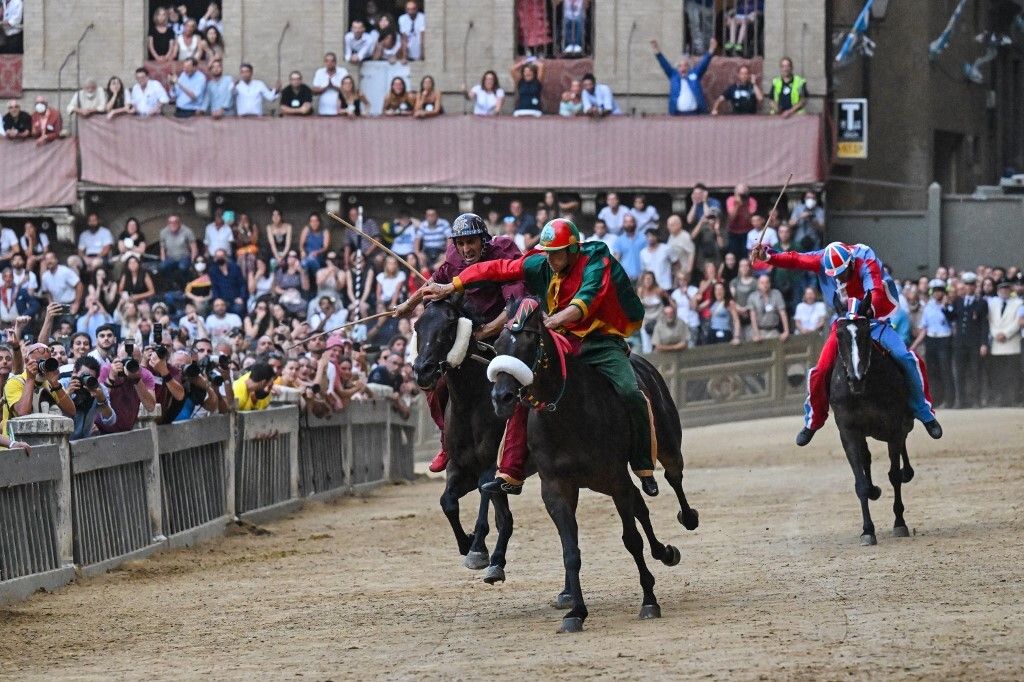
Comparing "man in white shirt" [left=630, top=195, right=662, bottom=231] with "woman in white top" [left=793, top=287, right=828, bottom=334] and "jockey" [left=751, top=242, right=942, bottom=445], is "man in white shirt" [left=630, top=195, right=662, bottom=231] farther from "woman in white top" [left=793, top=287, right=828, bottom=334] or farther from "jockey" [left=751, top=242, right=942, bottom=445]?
"jockey" [left=751, top=242, right=942, bottom=445]

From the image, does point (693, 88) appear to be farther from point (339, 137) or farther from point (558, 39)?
point (339, 137)

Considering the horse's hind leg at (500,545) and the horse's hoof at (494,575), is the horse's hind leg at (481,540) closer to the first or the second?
the horse's hind leg at (500,545)

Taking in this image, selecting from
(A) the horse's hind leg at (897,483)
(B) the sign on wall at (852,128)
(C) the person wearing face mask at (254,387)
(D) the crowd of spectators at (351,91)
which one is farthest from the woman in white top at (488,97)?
(A) the horse's hind leg at (897,483)

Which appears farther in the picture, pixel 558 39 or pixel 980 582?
pixel 558 39

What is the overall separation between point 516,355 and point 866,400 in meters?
5.80

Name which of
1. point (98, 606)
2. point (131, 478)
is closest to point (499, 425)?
point (98, 606)

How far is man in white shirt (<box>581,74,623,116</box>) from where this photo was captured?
33781 mm

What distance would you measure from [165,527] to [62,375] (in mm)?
1546

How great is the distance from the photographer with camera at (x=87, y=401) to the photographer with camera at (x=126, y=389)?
0.44ft

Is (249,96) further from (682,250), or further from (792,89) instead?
(792,89)

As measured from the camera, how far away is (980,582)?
12945 mm

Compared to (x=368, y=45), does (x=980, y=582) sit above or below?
below

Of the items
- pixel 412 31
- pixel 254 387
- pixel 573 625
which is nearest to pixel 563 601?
pixel 573 625

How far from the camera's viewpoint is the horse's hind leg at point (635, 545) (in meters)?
12.1
